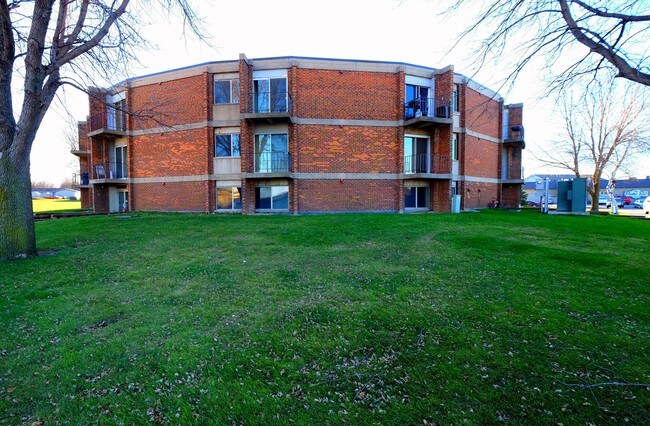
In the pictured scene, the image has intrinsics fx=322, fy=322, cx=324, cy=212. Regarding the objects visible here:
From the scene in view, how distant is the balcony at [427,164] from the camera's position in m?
19.0

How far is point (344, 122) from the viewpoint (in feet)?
58.8

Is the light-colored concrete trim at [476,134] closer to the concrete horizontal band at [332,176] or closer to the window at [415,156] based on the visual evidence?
the window at [415,156]

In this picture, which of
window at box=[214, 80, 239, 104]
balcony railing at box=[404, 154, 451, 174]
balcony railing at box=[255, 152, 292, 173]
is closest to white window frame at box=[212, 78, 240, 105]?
window at box=[214, 80, 239, 104]

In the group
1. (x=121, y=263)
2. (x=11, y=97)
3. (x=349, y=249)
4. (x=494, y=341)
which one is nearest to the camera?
(x=494, y=341)

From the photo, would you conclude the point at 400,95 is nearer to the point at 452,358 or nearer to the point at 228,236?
the point at 228,236

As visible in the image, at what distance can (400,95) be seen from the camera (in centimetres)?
1827

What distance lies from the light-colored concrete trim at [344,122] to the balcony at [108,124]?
12.4 m

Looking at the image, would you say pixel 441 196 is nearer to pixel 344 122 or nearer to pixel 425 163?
pixel 425 163

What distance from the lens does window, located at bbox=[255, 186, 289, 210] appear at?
18.4 metres

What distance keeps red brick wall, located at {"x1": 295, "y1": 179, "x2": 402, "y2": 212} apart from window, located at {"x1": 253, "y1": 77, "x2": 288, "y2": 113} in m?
4.40

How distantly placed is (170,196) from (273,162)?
7.17m

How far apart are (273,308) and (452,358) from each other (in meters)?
2.61

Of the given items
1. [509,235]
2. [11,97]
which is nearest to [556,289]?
[509,235]

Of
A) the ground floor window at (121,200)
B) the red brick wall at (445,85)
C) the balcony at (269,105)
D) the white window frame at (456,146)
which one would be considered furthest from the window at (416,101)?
the ground floor window at (121,200)
